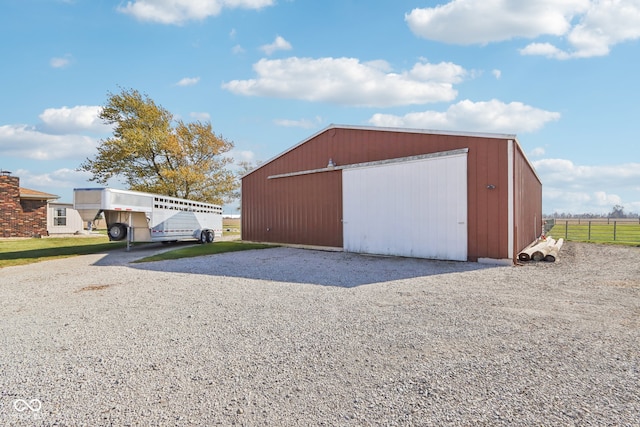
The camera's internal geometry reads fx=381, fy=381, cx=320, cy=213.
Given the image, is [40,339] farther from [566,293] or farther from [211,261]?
[566,293]

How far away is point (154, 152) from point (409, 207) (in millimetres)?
19386

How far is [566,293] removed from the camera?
6473mm

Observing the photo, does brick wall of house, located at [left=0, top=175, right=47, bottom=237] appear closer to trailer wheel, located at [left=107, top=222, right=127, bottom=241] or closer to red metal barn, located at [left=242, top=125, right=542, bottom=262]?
trailer wheel, located at [left=107, top=222, right=127, bottom=241]

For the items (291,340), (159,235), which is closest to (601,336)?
(291,340)

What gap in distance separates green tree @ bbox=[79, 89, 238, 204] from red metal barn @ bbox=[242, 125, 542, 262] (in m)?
10.8

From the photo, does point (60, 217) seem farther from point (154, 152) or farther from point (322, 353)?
point (322, 353)

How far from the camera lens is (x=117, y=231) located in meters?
12.9

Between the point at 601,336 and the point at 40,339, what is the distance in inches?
243

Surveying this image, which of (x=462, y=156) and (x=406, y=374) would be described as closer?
(x=406, y=374)

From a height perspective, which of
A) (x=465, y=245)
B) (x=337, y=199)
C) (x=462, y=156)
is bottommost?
(x=465, y=245)

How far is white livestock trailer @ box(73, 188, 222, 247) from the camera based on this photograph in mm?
11422

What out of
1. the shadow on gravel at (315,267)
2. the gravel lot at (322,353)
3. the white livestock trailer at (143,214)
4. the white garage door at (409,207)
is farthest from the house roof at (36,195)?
the white garage door at (409,207)

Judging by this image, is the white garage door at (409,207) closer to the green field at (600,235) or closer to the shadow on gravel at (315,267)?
the shadow on gravel at (315,267)

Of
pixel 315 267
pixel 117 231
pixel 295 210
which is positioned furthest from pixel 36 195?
pixel 315 267
